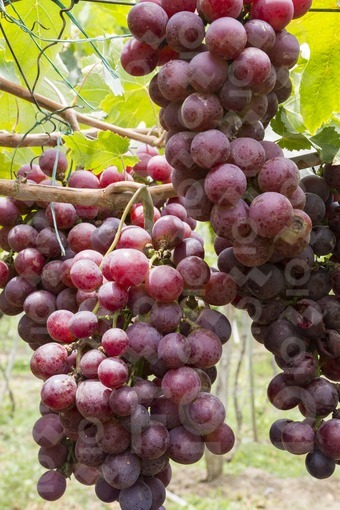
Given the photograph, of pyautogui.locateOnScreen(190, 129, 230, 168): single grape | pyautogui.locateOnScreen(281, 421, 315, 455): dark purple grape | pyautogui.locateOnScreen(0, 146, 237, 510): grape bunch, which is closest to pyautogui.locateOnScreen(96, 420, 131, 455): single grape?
pyautogui.locateOnScreen(0, 146, 237, 510): grape bunch

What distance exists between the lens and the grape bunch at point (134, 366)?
0.70 metres

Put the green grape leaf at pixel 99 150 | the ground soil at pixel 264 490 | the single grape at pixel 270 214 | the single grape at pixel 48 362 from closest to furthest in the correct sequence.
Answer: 1. the single grape at pixel 270 214
2. the single grape at pixel 48 362
3. the green grape leaf at pixel 99 150
4. the ground soil at pixel 264 490

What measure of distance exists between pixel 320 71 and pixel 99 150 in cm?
40

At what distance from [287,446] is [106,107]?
0.94 m

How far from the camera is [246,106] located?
0.69m

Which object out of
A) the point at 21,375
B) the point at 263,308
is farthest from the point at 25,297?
the point at 21,375

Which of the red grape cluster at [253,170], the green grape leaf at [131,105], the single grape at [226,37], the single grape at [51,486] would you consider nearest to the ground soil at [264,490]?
the green grape leaf at [131,105]

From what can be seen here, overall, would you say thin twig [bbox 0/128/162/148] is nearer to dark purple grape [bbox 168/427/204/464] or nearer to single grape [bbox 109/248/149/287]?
single grape [bbox 109/248/149/287]

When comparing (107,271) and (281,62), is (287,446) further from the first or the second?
(281,62)

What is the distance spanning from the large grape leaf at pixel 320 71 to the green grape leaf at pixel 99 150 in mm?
317

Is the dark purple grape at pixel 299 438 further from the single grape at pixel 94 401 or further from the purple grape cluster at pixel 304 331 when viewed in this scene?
→ the single grape at pixel 94 401

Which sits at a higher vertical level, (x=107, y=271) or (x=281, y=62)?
(x=281, y=62)

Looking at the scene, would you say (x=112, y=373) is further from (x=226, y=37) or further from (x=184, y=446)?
(x=226, y=37)

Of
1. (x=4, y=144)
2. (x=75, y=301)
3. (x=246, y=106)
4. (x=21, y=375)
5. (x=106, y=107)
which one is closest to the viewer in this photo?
(x=246, y=106)
